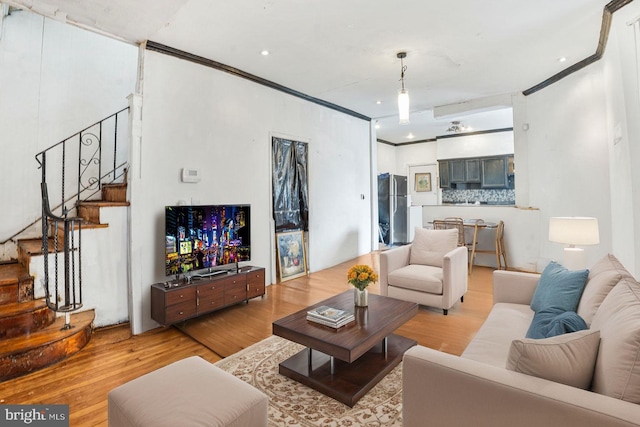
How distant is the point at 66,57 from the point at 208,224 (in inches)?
109

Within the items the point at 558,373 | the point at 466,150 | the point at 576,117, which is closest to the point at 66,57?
the point at 558,373

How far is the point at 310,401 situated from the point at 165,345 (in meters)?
1.63

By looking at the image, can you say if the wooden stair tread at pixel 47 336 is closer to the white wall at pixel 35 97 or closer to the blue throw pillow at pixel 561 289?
the white wall at pixel 35 97

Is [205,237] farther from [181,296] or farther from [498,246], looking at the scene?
[498,246]

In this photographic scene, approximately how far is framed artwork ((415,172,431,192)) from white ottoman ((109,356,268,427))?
31.2 feet

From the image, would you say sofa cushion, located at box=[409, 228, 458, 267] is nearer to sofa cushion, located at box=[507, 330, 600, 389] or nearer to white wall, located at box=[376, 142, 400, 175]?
sofa cushion, located at box=[507, 330, 600, 389]

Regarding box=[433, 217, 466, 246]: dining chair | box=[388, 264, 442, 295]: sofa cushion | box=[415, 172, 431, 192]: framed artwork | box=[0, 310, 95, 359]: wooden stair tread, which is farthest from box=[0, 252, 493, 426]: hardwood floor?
box=[415, 172, 431, 192]: framed artwork

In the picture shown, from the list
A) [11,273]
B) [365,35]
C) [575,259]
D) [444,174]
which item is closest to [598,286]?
[575,259]

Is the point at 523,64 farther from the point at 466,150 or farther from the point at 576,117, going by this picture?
the point at 466,150

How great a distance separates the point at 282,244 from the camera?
16.3ft

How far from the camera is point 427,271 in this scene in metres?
3.70

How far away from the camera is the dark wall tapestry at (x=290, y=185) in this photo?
16.0 ft

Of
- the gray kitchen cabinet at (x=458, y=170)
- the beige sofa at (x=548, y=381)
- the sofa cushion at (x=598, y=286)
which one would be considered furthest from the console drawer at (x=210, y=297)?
the gray kitchen cabinet at (x=458, y=170)

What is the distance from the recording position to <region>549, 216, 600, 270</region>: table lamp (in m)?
2.82
